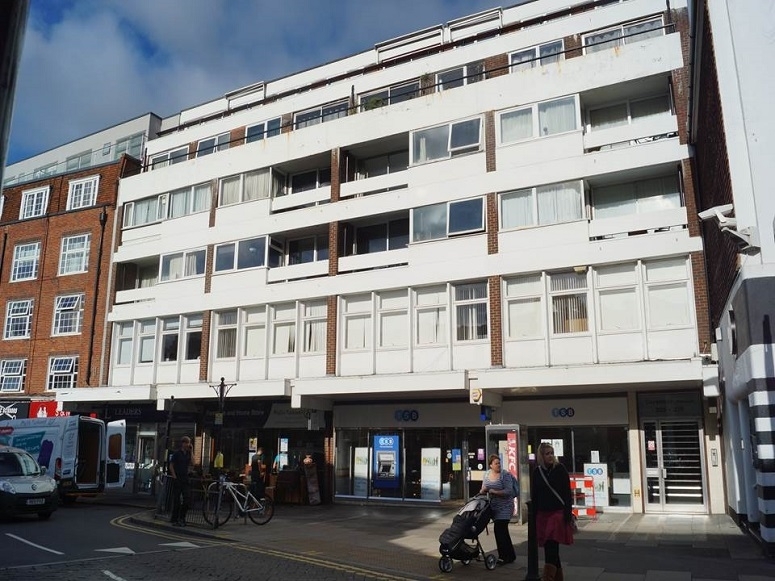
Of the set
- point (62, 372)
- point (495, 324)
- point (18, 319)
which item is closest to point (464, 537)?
point (495, 324)

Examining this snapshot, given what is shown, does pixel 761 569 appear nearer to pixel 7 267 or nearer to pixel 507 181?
pixel 507 181

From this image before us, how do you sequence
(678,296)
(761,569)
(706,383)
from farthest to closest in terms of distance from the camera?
(678,296)
(706,383)
(761,569)

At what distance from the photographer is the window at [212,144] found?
2671cm

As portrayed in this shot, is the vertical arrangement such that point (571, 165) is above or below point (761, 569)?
above

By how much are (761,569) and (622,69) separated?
13.3m

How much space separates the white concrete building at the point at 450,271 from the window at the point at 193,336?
7 cm

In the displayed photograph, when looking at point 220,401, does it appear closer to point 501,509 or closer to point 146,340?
point 146,340

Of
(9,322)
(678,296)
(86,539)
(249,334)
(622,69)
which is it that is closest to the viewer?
(86,539)

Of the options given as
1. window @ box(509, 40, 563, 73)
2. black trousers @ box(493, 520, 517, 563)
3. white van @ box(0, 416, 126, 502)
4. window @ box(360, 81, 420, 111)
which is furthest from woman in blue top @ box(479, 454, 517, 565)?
window @ box(360, 81, 420, 111)

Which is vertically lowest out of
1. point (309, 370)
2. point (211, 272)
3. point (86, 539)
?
point (86, 539)

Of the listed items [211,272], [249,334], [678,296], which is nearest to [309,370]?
[249,334]

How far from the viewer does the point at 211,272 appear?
24297mm

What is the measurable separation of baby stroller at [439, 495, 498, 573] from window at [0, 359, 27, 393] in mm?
26029

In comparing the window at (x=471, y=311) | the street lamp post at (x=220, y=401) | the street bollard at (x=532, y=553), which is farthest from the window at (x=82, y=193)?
the street bollard at (x=532, y=553)
